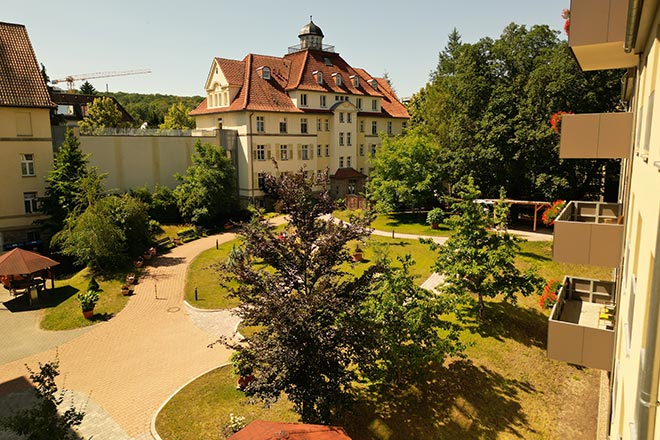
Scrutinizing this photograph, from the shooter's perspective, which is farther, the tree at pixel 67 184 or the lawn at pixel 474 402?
the tree at pixel 67 184

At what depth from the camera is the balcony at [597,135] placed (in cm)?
1065

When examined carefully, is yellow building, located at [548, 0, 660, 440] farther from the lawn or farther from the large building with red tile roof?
the large building with red tile roof

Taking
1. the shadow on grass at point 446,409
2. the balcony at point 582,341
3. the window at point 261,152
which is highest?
the window at point 261,152

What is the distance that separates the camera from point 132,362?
18.8m

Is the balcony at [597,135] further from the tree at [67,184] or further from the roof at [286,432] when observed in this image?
the tree at [67,184]

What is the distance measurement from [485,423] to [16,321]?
888 inches

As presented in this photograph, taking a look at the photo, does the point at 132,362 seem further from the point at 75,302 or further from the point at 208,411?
the point at 75,302

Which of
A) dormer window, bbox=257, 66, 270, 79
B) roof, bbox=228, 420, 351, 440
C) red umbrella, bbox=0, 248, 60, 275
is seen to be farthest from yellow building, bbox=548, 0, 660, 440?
dormer window, bbox=257, 66, 270, 79

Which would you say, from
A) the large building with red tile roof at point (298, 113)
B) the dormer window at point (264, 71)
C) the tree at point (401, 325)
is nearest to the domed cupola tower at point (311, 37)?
the large building with red tile roof at point (298, 113)

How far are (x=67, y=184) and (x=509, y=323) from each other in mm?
29436

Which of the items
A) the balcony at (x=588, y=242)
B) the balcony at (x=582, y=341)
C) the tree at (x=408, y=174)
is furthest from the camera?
the tree at (x=408, y=174)

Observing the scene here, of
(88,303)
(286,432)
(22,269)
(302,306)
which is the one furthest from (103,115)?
(286,432)

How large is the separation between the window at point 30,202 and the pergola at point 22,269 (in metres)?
8.56

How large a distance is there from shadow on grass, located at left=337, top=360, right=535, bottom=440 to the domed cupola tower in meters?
43.3
